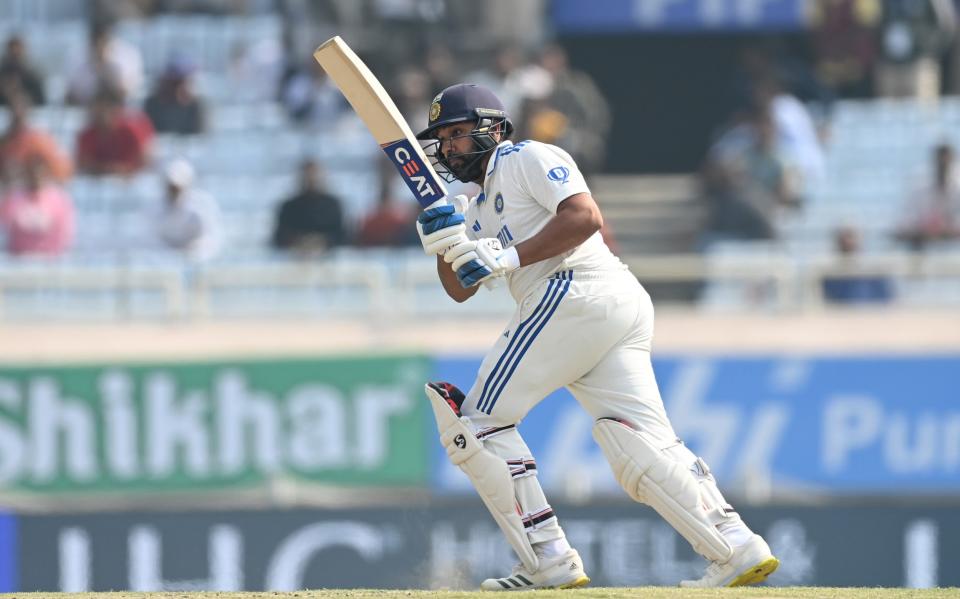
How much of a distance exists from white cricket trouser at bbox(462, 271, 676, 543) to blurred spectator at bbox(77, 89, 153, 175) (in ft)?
22.9

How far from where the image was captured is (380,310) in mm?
10391

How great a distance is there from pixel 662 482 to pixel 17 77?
29.0 feet

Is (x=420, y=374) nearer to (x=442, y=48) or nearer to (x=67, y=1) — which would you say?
(x=442, y=48)

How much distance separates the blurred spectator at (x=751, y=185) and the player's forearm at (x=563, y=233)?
609 cm

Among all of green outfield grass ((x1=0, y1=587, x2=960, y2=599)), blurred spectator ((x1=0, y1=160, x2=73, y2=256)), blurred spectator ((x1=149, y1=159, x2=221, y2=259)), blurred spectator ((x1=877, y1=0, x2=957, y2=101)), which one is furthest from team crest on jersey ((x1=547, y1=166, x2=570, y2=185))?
blurred spectator ((x1=877, y1=0, x2=957, y2=101))

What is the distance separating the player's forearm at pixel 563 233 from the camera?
561 cm

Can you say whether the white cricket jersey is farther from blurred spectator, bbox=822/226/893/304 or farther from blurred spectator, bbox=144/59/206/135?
blurred spectator, bbox=144/59/206/135

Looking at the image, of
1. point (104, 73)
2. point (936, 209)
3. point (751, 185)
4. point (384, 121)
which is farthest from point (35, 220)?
point (384, 121)

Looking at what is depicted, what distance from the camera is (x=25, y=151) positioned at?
12.1 m

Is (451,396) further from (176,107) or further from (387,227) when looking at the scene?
(176,107)

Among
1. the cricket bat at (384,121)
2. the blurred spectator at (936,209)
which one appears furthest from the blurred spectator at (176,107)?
the cricket bat at (384,121)

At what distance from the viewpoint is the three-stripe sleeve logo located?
5.73 meters

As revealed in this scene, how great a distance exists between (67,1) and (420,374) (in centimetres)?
661

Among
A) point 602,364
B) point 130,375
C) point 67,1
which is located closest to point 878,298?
point 130,375
